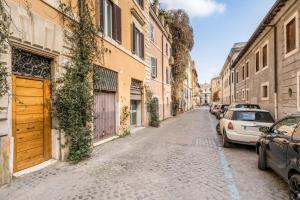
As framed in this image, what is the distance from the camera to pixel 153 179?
551 cm

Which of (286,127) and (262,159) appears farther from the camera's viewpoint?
(262,159)

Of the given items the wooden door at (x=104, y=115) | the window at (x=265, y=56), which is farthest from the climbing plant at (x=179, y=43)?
the wooden door at (x=104, y=115)

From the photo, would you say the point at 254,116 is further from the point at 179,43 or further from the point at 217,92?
the point at 217,92

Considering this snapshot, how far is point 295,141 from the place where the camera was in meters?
4.21

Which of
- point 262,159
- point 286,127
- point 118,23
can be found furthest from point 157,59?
point 286,127

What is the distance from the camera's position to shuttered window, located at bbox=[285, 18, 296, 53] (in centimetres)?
1046

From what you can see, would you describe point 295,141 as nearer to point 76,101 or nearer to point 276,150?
point 276,150

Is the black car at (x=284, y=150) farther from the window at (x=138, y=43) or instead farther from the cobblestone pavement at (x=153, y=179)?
the window at (x=138, y=43)

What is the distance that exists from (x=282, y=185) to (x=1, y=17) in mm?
6675

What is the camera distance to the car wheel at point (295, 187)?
3.87 metres

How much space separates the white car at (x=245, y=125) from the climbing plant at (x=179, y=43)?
68.7 ft

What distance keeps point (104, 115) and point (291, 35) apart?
8.78m

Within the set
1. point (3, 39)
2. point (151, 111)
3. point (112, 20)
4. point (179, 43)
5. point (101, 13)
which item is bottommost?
point (151, 111)

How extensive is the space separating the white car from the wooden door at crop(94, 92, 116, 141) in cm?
496
